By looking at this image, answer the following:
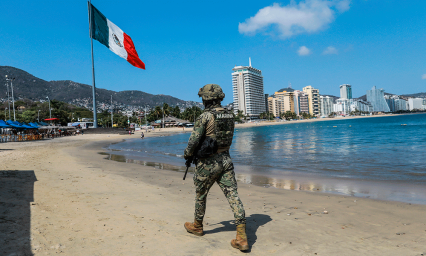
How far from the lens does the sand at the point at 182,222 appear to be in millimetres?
3547

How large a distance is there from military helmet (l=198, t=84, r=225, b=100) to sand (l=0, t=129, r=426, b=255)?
6.49 feet

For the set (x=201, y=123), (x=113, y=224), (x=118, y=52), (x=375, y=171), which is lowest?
(x=375, y=171)

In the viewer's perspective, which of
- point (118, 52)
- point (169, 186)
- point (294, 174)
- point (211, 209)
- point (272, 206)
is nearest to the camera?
point (211, 209)

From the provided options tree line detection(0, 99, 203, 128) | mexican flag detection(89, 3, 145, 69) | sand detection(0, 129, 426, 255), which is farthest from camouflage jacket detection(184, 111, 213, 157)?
tree line detection(0, 99, 203, 128)

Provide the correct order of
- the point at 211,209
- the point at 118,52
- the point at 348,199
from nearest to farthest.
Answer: the point at 211,209 < the point at 348,199 < the point at 118,52

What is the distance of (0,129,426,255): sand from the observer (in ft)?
11.6

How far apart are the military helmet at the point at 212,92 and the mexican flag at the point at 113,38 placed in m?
20.7

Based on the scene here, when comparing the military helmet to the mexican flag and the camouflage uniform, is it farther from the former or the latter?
the mexican flag

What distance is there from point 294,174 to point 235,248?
809 centimetres

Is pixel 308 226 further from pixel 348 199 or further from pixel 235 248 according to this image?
pixel 348 199

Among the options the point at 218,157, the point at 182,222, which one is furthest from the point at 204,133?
the point at 182,222

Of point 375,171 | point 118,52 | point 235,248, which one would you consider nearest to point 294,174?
point 375,171

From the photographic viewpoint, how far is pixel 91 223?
439cm

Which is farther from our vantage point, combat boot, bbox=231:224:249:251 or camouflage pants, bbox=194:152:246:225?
camouflage pants, bbox=194:152:246:225
